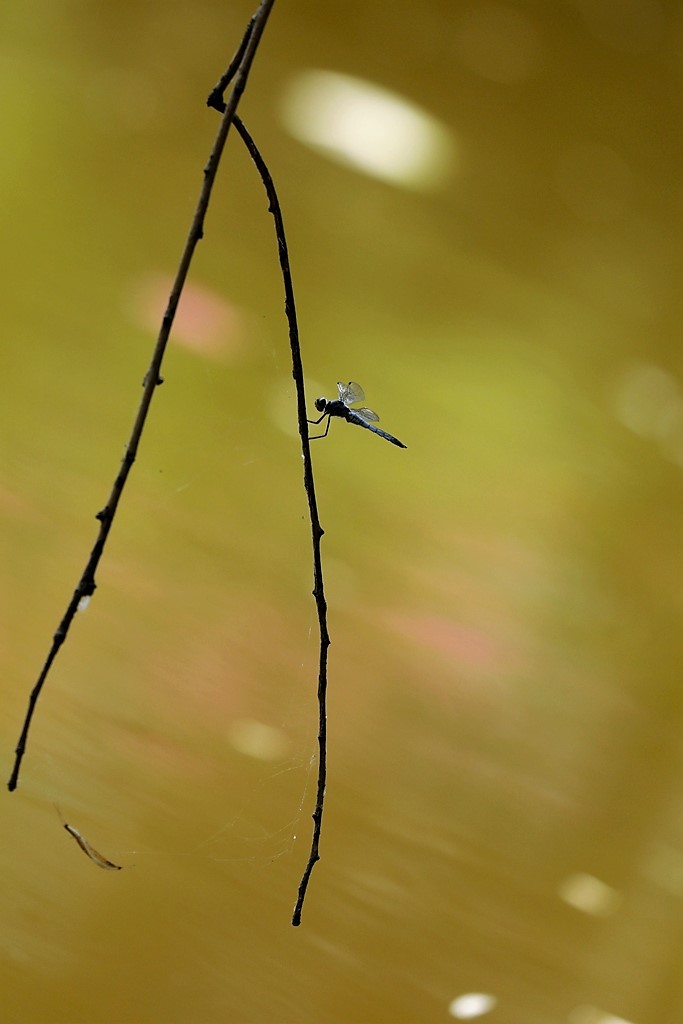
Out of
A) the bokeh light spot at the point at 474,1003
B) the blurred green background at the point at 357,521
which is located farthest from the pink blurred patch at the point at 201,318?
the bokeh light spot at the point at 474,1003

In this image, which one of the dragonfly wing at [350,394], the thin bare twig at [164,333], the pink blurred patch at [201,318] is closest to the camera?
the thin bare twig at [164,333]

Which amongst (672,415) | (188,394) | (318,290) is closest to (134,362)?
(188,394)

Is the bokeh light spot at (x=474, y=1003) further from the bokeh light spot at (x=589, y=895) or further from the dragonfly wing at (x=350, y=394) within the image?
the dragonfly wing at (x=350, y=394)

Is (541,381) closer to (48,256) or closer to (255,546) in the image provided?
(255,546)

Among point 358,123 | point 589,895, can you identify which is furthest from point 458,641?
point 358,123

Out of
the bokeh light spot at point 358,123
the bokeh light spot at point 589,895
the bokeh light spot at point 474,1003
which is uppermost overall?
the bokeh light spot at point 358,123

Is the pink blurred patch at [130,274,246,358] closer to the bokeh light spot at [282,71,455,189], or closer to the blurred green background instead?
the blurred green background

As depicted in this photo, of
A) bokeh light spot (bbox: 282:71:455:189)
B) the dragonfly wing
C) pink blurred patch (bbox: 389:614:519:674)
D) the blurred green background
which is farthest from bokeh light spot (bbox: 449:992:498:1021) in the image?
bokeh light spot (bbox: 282:71:455:189)

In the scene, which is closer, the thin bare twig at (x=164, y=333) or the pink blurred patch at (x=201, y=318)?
the thin bare twig at (x=164, y=333)

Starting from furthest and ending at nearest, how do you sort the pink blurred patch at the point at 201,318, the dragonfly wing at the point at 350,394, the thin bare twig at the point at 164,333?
1. the pink blurred patch at the point at 201,318
2. the dragonfly wing at the point at 350,394
3. the thin bare twig at the point at 164,333
